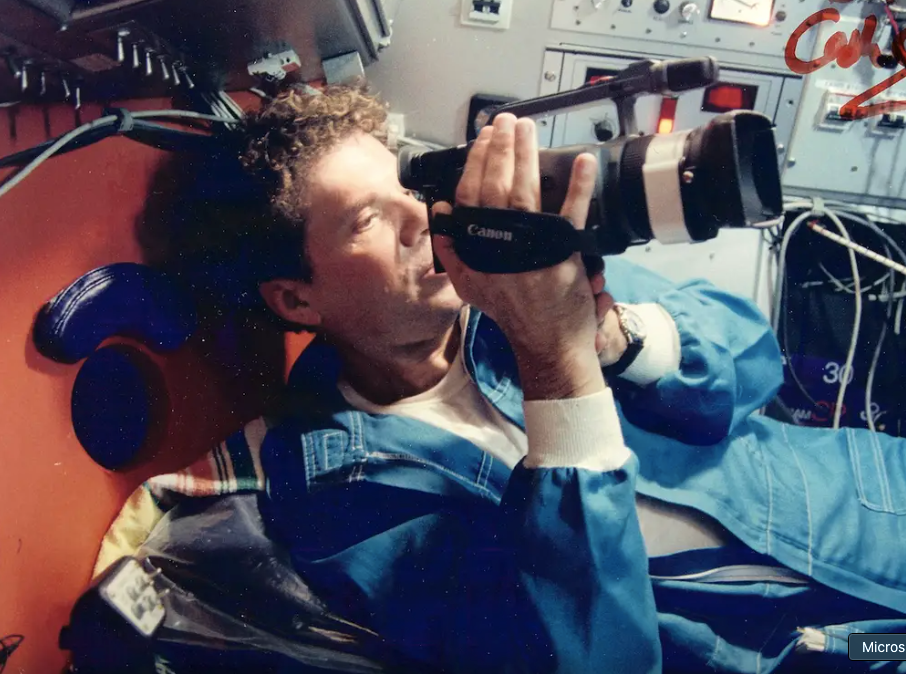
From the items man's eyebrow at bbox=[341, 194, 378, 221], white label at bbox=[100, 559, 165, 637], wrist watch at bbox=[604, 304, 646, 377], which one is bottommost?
white label at bbox=[100, 559, 165, 637]

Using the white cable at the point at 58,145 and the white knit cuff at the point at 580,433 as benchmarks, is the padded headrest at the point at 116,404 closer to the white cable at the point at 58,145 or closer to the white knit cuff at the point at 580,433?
the white cable at the point at 58,145

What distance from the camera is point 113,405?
863 millimetres

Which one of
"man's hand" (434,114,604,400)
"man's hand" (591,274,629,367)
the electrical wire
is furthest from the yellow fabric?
the electrical wire

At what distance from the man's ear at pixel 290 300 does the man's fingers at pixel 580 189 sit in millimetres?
490

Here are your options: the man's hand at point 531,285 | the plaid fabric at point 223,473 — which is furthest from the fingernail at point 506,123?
the plaid fabric at point 223,473

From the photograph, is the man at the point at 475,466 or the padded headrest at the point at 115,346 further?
the man at the point at 475,466

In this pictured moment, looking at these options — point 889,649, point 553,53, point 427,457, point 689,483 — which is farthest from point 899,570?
point 553,53

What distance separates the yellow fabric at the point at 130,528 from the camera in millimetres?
854

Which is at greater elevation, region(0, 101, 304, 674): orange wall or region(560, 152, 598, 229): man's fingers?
region(560, 152, 598, 229): man's fingers

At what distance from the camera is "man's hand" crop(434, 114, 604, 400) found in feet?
2.12

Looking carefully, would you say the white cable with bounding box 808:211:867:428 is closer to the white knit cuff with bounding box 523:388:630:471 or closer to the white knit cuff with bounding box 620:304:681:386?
the white knit cuff with bounding box 620:304:681:386

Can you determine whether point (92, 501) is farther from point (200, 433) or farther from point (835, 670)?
point (835, 670)

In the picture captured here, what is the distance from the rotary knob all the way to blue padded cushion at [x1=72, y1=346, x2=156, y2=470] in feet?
3.75

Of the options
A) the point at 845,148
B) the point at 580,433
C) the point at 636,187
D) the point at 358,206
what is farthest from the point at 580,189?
the point at 845,148
